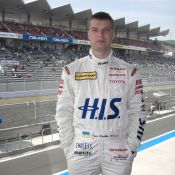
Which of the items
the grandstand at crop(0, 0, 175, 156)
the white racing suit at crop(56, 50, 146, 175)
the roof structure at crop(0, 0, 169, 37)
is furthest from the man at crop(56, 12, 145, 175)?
the roof structure at crop(0, 0, 169, 37)

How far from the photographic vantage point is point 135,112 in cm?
235

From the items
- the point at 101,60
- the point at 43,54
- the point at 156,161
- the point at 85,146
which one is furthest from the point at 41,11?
the point at 85,146

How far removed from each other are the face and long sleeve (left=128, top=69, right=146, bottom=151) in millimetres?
304

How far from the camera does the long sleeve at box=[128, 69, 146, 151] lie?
2314 millimetres

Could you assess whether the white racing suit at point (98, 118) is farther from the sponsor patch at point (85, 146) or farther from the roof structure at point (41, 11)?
the roof structure at point (41, 11)

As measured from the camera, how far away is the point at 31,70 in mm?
15883

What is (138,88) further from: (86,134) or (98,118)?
(86,134)

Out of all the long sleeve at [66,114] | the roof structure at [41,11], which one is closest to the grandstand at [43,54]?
the roof structure at [41,11]

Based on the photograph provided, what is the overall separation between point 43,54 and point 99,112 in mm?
23057

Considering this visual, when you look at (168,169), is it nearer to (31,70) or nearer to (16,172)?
(16,172)

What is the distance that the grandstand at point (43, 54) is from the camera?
27.3 feet

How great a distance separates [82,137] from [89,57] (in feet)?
1.89

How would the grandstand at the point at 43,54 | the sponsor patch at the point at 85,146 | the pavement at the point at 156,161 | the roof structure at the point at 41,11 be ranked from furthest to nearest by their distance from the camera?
1. the roof structure at the point at 41,11
2. the grandstand at the point at 43,54
3. the pavement at the point at 156,161
4. the sponsor patch at the point at 85,146

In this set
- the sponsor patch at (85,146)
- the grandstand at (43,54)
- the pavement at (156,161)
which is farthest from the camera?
the grandstand at (43,54)
